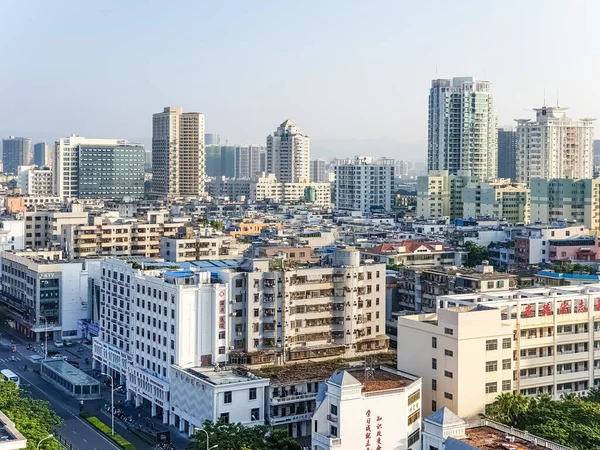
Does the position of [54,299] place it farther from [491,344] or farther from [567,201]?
[567,201]

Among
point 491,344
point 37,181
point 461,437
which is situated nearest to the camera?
point 461,437

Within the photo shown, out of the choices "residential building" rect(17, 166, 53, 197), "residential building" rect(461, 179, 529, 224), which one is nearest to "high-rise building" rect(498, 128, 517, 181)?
"residential building" rect(461, 179, 529, 224)

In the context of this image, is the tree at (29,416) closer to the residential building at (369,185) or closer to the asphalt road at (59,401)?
the asphalt road at (59,401)

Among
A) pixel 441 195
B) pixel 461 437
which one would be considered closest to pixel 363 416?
pixel 461 437

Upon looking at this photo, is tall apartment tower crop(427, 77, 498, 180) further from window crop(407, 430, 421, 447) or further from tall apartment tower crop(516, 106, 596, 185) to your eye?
window crop(407, 430, 421, 447)

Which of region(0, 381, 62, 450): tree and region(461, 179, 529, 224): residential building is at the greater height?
region(461, 179, 529, 224): residential building

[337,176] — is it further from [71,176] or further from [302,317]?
[302,317]

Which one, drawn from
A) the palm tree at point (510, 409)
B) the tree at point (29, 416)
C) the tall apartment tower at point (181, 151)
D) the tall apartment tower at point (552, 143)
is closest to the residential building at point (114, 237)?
the tree at point (29, 416)
